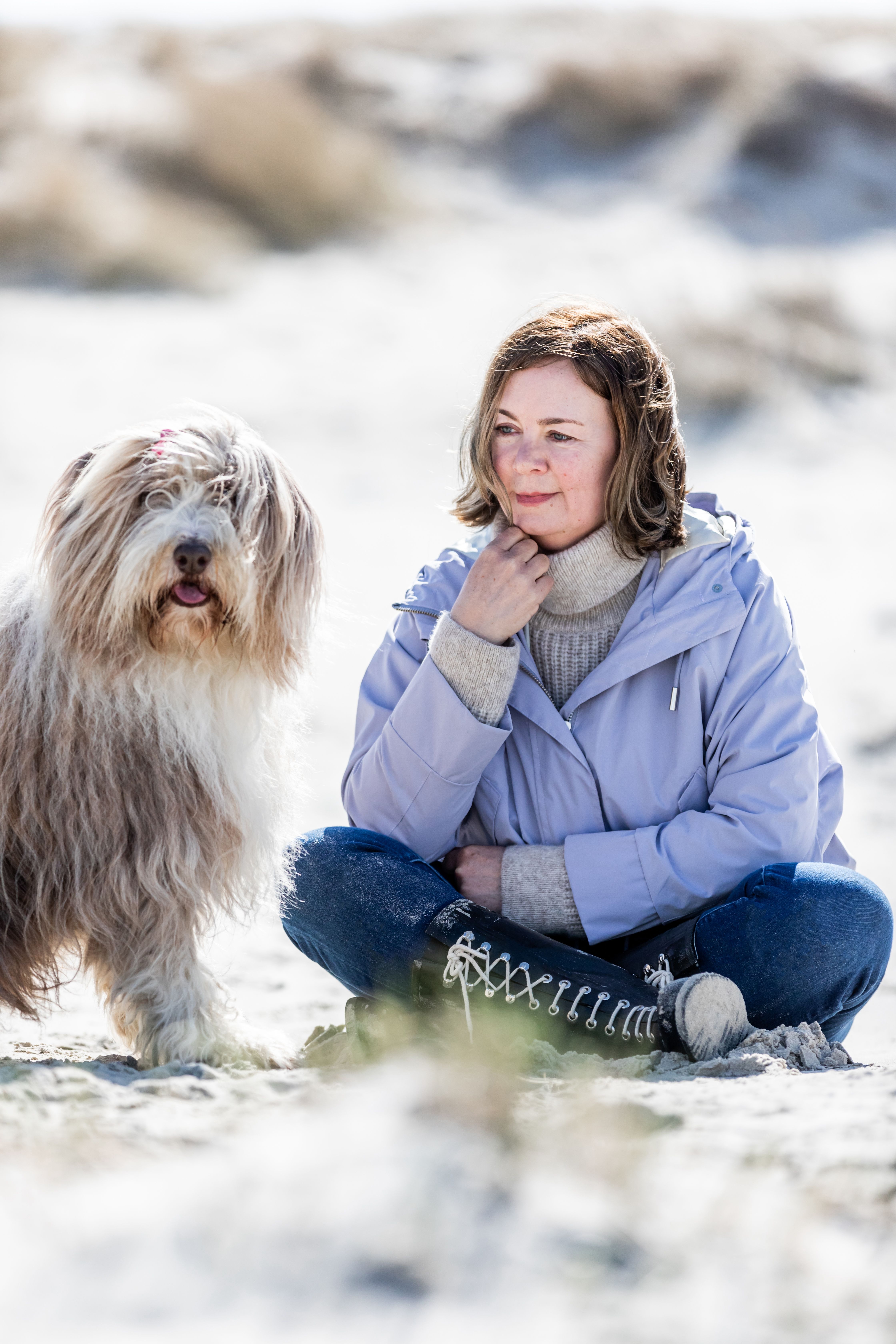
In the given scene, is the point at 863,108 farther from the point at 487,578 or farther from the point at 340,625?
the point at 487,578

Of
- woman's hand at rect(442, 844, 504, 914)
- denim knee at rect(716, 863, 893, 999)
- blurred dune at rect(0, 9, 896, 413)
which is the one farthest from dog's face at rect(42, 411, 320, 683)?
blurred dune at rect(0, 9, 896, 413)

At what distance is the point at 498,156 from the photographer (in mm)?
17484

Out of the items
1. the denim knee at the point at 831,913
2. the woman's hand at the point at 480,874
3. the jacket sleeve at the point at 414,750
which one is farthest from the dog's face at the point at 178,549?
the denim knee at the point at 831,913

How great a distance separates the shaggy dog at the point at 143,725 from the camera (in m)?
2.57

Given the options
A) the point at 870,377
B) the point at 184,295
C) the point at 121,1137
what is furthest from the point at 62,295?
the point at 121,1137

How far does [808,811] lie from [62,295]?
10050 millimetres

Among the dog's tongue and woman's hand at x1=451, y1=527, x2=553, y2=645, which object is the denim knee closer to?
woman's hand at x1=451, y1=527, x2=553, y2=645

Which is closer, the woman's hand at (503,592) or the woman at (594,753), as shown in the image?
the woman at (594,753)

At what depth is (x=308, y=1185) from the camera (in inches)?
63.0

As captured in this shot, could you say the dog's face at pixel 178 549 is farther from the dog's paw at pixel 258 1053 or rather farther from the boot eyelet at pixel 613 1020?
the boot eyelet at pixel 613 1020

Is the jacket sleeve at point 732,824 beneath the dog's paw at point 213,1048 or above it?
Answer: above

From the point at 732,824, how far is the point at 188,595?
1.12 m

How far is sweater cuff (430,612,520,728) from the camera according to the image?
2910mm

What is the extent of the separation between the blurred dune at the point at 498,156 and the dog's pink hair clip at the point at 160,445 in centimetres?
746
